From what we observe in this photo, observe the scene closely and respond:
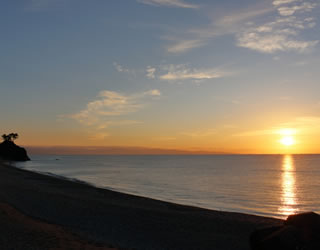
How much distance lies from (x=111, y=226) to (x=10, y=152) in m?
175

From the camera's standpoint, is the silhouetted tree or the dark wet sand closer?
the dark wet sand

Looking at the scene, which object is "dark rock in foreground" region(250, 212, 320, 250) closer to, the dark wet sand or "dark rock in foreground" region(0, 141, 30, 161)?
the dark wet sand

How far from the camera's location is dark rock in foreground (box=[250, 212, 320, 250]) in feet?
36.6

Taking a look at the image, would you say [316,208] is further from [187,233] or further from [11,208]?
[11,208]

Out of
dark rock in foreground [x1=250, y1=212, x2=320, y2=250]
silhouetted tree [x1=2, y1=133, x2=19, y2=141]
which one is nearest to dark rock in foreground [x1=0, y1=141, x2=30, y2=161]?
silhouetted tree [x1=2, y1=133, x2=19, y2=141]

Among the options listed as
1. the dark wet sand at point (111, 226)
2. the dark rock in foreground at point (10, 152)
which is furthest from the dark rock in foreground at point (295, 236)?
the dark rock in foreground at point (10, 152)

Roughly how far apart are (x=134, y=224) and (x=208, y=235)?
17.4ft

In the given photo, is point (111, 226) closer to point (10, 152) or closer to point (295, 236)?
point (295, 236)

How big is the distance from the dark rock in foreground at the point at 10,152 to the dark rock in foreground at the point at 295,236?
179m

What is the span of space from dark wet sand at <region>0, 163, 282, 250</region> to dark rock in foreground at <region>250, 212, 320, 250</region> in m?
4.63

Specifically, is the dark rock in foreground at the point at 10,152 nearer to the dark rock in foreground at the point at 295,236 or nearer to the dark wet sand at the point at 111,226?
the dark wet sand at the point at 111,226

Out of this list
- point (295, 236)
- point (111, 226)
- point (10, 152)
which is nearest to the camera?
point (295, 236)

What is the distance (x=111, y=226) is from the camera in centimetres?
1959

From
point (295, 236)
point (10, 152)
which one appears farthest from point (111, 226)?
point (10, 152)
